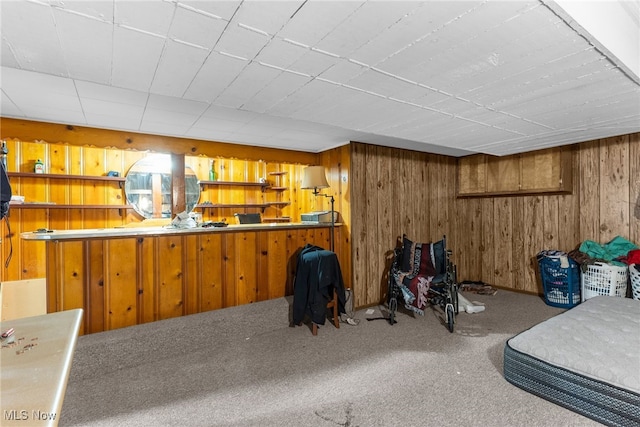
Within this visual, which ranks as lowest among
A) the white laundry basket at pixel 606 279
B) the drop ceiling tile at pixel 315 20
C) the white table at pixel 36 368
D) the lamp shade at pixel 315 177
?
the white laundry basket at pixel 606 279

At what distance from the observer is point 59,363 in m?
0.86

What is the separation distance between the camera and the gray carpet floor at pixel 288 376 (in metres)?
1.78

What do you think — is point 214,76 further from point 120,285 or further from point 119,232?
point 120,285

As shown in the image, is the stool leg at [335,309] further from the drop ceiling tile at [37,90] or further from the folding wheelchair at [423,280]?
the drop ceiling tile at [37,90]

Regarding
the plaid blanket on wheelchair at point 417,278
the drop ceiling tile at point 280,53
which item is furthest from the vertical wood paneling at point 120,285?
the plaid blanket on wheelchair at point 417,278

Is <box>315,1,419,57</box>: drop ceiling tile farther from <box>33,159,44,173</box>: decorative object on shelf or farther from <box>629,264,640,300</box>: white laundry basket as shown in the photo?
<box>33,159,44,173</box>: decorative object on shelf

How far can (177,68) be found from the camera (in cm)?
163

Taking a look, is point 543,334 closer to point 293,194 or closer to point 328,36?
point 328,36

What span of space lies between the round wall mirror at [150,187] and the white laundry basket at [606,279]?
547 cm

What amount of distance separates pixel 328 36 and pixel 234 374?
2.27m

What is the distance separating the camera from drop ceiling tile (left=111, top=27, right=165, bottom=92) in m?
1.33

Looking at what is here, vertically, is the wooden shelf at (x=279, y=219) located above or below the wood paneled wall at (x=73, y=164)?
below

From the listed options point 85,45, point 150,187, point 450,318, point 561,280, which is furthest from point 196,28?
point 561,280

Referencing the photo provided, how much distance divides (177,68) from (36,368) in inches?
57.0
